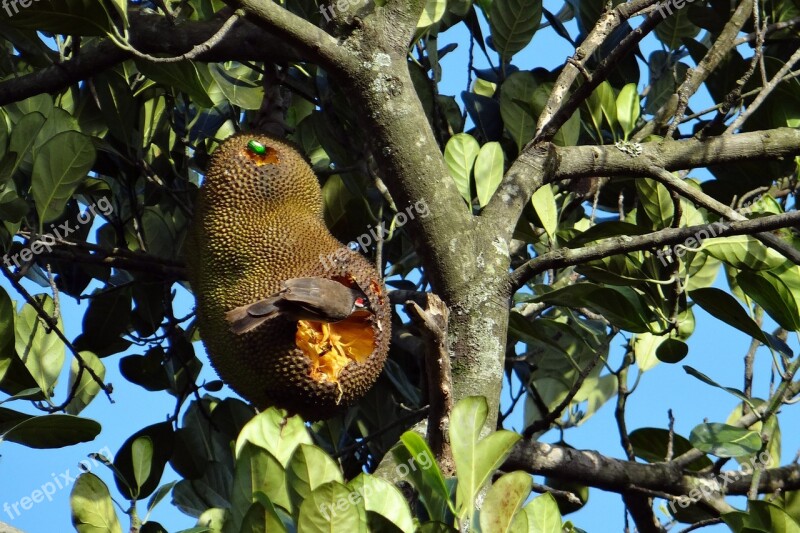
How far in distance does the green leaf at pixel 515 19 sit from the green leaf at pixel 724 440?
1.03 m

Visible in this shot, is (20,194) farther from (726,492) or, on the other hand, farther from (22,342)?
(726,492)

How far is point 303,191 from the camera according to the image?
187 cm

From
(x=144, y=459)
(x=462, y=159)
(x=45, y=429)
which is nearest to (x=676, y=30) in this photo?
(x=462, y=159)

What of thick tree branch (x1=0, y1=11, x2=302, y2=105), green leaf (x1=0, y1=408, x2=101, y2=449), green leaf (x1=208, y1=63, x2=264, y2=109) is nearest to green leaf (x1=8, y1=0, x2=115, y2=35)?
thick tree branch (x1=0, y1=11, x2=302, y2=105)

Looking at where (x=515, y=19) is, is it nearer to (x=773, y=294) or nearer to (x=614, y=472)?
(x=773, y=294)

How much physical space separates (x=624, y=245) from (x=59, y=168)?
105 centimetres

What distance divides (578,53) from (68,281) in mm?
1308

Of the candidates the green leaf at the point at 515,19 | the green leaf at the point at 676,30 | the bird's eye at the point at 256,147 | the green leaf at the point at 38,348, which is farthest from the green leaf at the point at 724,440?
the green leaf at the point at 38,348

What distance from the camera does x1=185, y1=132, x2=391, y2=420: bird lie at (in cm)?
165

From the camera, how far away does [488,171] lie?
1.95m

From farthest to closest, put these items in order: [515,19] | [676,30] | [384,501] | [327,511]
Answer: [676,30], [515,19], [384,501], [327,511]

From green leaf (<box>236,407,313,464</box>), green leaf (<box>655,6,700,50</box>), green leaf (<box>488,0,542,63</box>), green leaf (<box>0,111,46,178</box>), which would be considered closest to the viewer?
green leaf (<box>236,407,313,464</box>)

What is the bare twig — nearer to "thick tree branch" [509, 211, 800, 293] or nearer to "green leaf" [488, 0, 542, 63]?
"thick tree branch" [509, 211, 800, 293]

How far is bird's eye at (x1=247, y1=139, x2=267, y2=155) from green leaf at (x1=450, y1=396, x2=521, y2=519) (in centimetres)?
86
